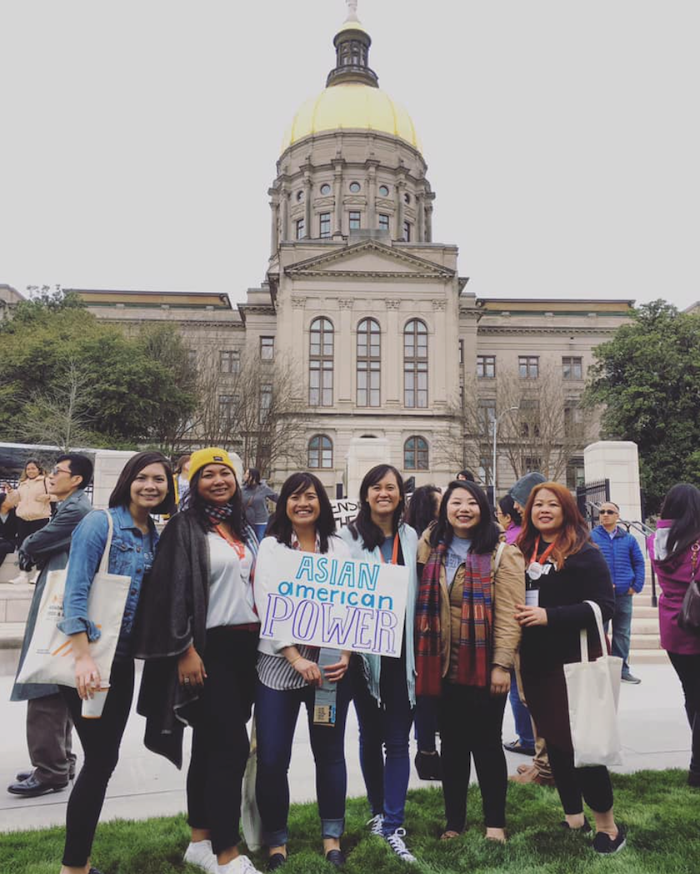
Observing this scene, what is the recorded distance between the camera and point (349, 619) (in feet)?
13.2

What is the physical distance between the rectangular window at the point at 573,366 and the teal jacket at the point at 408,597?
187 feet

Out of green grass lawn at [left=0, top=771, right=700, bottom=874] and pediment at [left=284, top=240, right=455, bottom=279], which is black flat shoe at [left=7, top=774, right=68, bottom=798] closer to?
green grass lawn at [left=0, top=771, right=700, bottom=874]

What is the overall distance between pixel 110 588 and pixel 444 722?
6.77ft

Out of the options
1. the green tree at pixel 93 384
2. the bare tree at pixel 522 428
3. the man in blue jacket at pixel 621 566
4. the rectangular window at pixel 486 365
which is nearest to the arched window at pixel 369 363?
the bare tree at pixel 522 428

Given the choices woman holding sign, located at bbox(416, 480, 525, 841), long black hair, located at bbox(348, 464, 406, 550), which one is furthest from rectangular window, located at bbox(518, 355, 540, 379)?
woman holding sign, located at bbox(416, 480, 525, 841)

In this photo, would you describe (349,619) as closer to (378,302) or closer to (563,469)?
(563,469)

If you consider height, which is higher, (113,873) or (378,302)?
(378,302)

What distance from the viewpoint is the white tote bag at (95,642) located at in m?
3.54

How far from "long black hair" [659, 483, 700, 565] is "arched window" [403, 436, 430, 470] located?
44.9 m

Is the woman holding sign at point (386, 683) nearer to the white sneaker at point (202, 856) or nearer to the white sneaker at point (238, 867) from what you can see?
the white sneaker at point (238, 867)

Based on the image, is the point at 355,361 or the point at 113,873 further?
the point at 355,361

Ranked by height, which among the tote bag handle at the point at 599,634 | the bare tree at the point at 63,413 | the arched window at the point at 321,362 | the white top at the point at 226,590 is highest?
the arched window at the point at 321,362

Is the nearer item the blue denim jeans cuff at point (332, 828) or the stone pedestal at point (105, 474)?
the blue denim jeans cuff at point (332, 828)

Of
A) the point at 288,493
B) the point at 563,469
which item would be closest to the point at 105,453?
the point at 288,493
